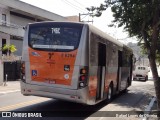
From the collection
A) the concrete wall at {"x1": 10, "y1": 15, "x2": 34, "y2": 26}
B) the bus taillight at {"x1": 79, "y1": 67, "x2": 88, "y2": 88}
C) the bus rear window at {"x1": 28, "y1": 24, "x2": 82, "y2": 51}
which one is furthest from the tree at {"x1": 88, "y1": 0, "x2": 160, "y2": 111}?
the concrete wall at {"x1": 10, "y1": 15, "x2": 34, "y2": 26}

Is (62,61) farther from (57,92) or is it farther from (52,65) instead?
(57,92)

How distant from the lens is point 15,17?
41.2m

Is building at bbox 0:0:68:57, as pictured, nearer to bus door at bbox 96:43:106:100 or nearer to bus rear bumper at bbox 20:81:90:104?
bus door at bbox 96:43:106:100

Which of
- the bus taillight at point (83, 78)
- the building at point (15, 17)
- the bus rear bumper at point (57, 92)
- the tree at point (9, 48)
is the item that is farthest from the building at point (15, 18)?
the bus taillight at point (83, 78)

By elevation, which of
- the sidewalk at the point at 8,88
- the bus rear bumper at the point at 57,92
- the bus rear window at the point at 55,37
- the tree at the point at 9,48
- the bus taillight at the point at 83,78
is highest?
the tree at the point at 9,48

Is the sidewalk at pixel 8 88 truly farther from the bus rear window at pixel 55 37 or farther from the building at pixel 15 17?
the building at pixel 15 17

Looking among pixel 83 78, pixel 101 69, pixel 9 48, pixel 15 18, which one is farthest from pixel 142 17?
pixel 15 18

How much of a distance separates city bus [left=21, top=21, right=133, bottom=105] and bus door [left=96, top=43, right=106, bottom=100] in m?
0.33

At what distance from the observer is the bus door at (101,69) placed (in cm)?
1216

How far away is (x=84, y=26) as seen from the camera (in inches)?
422

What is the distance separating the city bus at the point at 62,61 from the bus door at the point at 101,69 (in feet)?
1.10

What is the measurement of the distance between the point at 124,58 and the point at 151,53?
26.9ft

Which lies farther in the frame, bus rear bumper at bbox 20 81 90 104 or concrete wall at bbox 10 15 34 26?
concrete wall at bbox 10 15 34 26

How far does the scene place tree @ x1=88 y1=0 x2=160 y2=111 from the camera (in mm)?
11094
